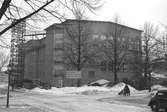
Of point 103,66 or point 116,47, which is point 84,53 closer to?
point 116,47

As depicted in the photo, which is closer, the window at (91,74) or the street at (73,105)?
the street at (73,105)

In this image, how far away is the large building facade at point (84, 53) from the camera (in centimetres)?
5493

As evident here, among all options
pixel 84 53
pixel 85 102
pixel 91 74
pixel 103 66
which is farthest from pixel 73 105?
pixel 91 74

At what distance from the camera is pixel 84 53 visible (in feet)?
180

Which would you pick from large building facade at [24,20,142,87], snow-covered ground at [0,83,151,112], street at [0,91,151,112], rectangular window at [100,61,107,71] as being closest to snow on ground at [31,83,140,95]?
snow-covered ground at [0,83,151,112]

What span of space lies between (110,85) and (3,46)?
39.9 meters

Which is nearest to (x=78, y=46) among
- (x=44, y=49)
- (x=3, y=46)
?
Answer: (x=44, y=49)

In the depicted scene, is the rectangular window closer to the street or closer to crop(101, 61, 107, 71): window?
crop(101, 61, 107, 71): window

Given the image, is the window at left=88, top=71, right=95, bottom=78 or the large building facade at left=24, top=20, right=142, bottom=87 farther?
the window at left=88, top=71, right=95, bottom=78

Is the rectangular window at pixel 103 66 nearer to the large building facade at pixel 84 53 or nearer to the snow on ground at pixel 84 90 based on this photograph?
the large building facade at pixel 84 53

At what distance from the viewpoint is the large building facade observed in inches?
2163

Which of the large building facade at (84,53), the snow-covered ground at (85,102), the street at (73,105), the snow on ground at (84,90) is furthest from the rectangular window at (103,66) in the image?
the street at (73,105)

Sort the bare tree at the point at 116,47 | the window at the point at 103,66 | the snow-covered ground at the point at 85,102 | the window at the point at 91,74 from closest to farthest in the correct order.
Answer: the snow-covered ground at the point at 85,102 → the bare tree at the point at 116,47 → the window at the point at 103,66 → the window at the point at 91,74

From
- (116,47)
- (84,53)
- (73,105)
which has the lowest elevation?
(73,105)
